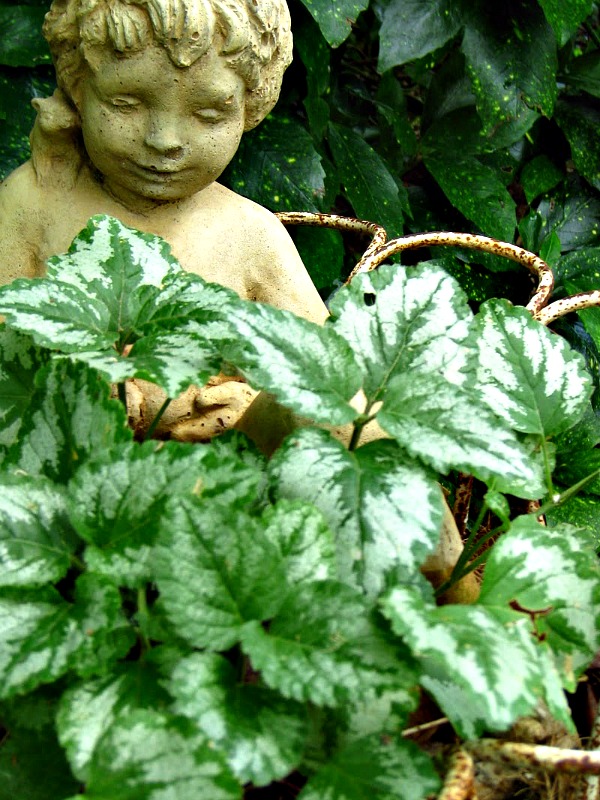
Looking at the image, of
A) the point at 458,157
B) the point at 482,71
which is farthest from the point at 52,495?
the point at 458,157

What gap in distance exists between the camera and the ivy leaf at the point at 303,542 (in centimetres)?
63

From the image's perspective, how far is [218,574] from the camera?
1.97 feet

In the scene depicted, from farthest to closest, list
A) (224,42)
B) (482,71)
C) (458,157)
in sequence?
(458,157) → (482,71) → (224,42)

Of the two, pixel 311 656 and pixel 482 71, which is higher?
pixel 482 71

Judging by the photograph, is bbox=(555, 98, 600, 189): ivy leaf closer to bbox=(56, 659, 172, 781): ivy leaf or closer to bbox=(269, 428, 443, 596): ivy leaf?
bbox=(269, 428, 443, 596): ivy leaf

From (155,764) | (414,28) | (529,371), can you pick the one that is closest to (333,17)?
(414,28)

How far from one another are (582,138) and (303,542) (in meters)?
1.79

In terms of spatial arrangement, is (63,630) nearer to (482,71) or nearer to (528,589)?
(528,589)

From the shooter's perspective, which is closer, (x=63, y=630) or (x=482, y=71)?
(x=63, y=630)

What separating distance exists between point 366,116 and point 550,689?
1.84m

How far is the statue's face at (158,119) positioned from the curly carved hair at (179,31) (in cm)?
1

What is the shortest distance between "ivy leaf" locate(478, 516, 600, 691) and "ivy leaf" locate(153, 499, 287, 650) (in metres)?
0.18

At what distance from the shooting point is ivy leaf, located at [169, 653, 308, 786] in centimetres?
54

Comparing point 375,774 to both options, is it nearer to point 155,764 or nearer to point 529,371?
point 155,764
